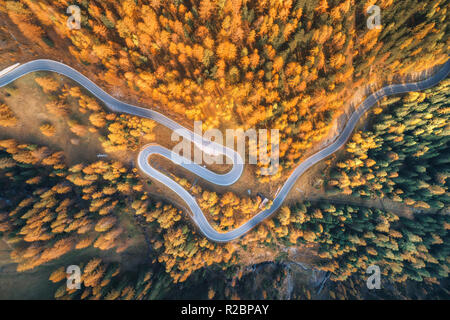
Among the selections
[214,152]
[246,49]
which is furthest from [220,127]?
[246,49]

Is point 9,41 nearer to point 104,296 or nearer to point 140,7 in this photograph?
point 140,7

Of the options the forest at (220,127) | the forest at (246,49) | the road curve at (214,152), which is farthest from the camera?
the road curve at (214,152)

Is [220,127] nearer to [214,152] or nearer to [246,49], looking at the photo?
[214,152]

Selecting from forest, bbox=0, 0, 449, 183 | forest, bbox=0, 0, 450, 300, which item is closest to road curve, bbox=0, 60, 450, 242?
forest, bbox=0, 0, 450, 300

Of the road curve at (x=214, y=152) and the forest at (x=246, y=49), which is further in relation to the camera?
the road curve at (x=214, y=152)

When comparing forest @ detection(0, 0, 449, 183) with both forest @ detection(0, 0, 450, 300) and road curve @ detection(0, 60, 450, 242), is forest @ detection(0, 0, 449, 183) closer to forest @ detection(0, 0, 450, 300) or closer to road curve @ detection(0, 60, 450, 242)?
forest @ detection(0, 0, 450, 300)

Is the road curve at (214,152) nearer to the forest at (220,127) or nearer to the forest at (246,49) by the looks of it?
the forest at (220,127)

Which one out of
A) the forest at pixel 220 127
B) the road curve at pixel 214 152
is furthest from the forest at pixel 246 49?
the road curve at pixel 214 152

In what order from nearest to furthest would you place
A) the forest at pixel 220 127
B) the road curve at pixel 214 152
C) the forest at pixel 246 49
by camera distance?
the forest at pixel 246 49 < the forest at pixel 220 127 < the road curve at pixel 214 152
